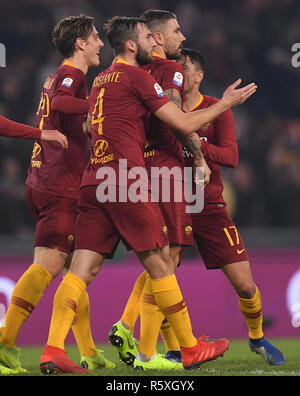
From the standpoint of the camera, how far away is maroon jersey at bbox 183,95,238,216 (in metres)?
5.80

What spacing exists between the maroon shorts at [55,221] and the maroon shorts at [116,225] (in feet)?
1.41

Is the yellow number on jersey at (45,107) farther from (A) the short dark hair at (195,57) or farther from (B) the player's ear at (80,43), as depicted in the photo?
(A) the short dark hair at (195,57)

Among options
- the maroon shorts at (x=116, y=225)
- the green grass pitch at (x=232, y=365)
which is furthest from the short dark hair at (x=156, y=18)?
the green grass pitch at (x=232, y=365)

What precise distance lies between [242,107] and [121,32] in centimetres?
681

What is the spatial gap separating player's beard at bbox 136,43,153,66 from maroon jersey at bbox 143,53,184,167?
0.46 ft

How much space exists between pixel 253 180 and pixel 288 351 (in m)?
4.11

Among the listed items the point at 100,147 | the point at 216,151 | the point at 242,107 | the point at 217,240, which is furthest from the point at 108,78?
the point at 242,107

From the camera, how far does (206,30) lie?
12555 millimetres

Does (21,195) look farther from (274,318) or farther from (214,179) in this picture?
(214,179)

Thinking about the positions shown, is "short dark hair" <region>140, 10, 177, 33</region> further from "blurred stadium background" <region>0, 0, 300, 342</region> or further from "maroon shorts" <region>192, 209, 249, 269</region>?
"blurred stadium background" <region>0, 0, 300, 342</region>

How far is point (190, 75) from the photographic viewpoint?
611 cm

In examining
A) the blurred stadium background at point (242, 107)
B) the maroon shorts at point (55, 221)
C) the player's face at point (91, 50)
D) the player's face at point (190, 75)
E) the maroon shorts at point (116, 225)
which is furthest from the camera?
the blurred stadium background at point (242, 107)

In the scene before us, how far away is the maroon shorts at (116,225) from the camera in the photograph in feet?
16.4
